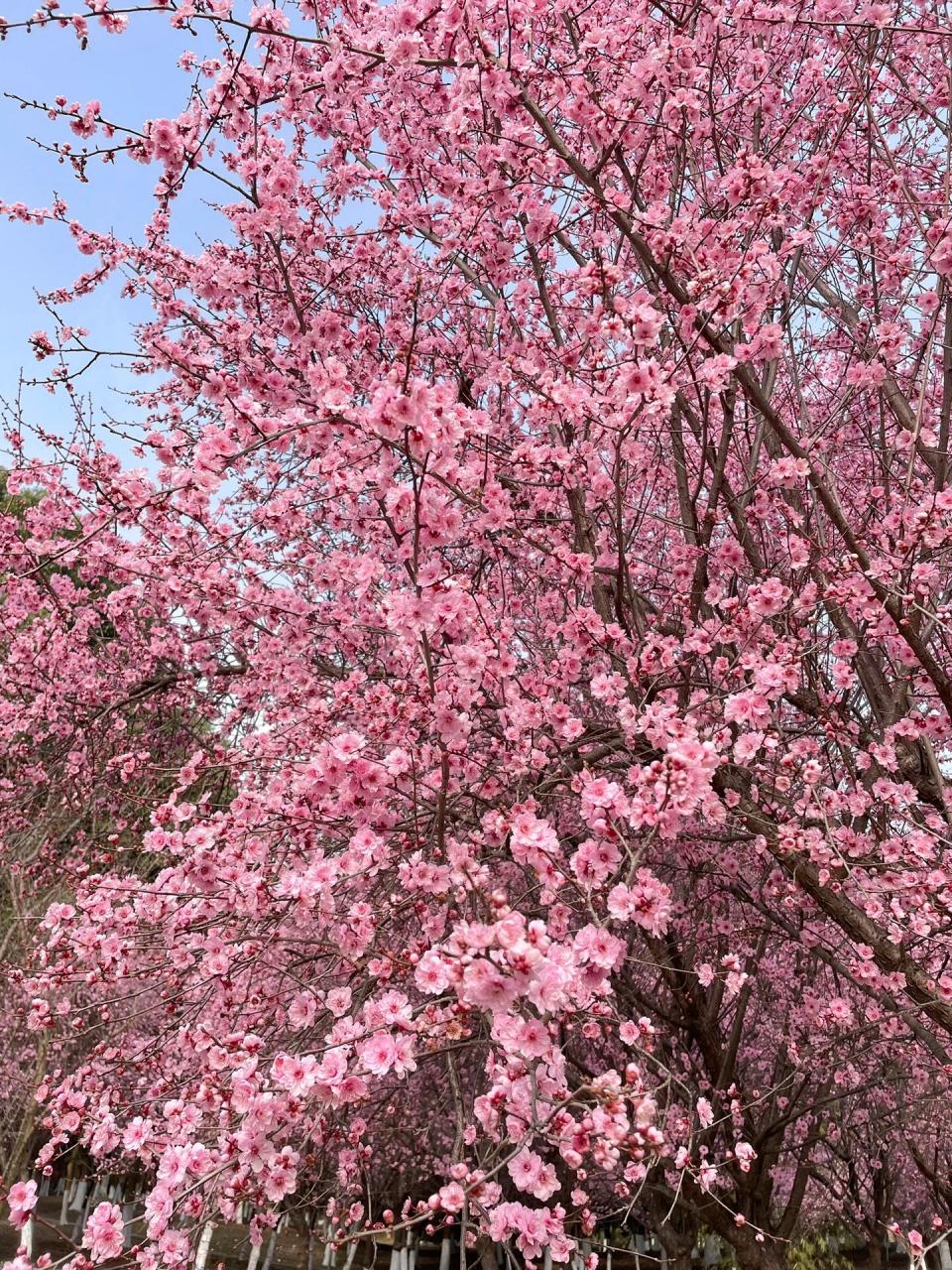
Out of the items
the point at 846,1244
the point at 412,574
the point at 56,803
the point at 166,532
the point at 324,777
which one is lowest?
the point at 846,1244

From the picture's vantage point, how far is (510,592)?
267 inches

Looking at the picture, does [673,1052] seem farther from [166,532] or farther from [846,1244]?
[846,1244]

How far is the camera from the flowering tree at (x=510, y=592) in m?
2.90

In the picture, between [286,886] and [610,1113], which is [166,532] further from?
[610,1113]

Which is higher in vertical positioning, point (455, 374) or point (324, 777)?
point (455, 374)

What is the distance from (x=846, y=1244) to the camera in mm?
24594

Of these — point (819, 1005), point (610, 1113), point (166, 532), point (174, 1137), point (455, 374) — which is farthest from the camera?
point (819, 1005)

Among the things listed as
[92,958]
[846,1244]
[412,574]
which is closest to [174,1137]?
[92,958]

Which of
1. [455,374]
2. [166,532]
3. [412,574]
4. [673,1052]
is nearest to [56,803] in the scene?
[166,532]

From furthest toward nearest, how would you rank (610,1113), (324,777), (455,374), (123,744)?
(123,744)
(455,374)
(324,777)
(610,1113)

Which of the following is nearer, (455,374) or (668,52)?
(668,52)

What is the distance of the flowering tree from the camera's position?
290 centimetres

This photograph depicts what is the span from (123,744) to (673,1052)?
6.44 metres

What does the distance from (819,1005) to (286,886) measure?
5500mm
